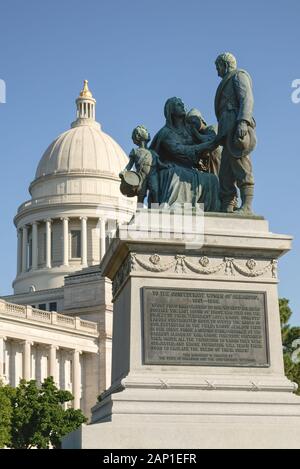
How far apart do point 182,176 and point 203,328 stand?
2.91m

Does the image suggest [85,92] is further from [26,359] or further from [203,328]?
[203,328]

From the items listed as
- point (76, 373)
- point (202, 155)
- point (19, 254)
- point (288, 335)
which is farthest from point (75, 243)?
point (202, 155)

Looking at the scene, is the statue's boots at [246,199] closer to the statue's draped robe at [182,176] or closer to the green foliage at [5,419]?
the statue's draped robe at [182,176]

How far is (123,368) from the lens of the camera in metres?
16.5

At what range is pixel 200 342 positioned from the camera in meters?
16.2

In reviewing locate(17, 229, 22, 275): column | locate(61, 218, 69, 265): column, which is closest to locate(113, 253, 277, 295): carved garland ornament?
locate(61, 218, 69, 265): column

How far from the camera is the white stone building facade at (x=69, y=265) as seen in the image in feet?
291

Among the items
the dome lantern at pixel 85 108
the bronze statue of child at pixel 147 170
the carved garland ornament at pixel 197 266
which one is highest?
the dome lantern at pixel 85 108

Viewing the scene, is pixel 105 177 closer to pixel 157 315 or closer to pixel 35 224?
pixel 35 224

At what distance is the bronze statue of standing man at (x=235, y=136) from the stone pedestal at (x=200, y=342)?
873 mm

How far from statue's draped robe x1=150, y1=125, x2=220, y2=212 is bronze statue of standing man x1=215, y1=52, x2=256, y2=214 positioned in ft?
0.79

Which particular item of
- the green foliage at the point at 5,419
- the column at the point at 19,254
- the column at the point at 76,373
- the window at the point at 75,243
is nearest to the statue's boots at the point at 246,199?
the green foliage at the point at 5,419
